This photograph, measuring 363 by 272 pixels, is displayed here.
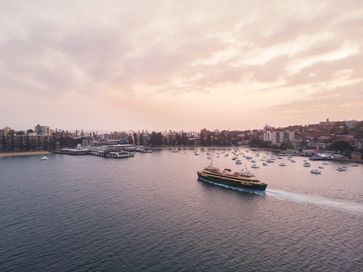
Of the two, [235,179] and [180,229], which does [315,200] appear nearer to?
[235,179]

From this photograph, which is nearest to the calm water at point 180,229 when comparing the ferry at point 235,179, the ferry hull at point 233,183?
the ferry hull at point 233,183

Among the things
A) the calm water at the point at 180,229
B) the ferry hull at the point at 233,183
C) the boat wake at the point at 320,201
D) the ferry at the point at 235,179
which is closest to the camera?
the calm water at the point at 180,229

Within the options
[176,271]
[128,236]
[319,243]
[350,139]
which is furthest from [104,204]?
[350,139]

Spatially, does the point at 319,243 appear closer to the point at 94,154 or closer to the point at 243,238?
the point at 243,238

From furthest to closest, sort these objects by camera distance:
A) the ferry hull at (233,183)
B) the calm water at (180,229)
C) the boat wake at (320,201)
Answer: the ferry hull at (233,183), the boat wake at (320,201), the calm water at (180,229)

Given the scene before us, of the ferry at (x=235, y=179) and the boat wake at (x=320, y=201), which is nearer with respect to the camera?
the boat wake at (x=320, y=201)

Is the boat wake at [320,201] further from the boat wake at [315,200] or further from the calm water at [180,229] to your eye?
the calm water at [180,229]

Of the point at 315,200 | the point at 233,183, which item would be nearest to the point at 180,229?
the point at 315,200
